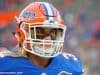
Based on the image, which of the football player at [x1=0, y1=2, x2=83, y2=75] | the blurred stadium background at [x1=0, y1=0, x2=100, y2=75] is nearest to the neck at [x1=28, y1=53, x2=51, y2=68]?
the football player at [x1=0, y1=2, x2=83, y2=75]

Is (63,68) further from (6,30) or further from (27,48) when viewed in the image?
(6,30)

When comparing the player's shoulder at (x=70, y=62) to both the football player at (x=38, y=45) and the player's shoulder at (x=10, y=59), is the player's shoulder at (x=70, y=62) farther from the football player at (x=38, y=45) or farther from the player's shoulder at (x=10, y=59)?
the player's shoulder at (x=10, y=59)

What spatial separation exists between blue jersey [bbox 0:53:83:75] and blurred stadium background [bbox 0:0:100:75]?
2.54 m

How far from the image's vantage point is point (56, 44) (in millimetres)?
2158

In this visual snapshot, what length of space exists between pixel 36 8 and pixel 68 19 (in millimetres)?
3535

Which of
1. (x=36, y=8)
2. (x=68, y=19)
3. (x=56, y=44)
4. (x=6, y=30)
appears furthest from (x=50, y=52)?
(x=68, y=19)

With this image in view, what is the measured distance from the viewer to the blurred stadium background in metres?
5.15

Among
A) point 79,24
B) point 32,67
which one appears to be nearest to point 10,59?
point 32,67

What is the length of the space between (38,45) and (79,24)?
3728 millimetres

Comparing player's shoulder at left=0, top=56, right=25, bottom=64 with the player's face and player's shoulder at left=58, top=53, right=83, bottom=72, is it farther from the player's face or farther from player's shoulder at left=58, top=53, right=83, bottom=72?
player's shoulder at left=58, top=53, right=83, bottom=72

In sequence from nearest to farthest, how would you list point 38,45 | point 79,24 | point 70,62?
point 38,45 → point 70,62 → point 79,24

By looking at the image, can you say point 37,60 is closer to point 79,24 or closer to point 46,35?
point 46,35

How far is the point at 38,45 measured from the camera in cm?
216

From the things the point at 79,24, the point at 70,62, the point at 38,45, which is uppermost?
the point at 38,45
